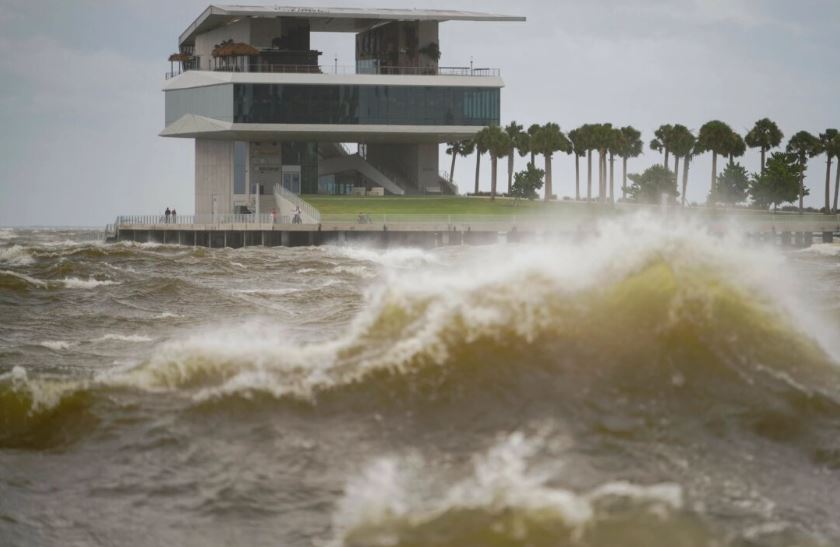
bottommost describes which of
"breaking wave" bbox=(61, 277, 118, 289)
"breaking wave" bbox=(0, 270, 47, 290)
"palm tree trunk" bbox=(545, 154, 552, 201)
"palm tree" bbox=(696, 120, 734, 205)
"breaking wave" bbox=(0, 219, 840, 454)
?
"breaking wave" bbox=(61, 277, 118, 289)

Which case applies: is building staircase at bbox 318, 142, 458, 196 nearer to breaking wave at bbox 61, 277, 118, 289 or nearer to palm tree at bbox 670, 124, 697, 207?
palm tree at bbox 670, 124, 697, 207

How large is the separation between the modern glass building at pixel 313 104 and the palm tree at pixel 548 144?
220 inches

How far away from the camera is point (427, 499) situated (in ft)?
26.6

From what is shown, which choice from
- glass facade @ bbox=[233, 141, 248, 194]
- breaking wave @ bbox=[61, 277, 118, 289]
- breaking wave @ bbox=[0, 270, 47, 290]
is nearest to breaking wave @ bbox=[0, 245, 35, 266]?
breaking wave @ bbox=[61, 277, 118, 289]

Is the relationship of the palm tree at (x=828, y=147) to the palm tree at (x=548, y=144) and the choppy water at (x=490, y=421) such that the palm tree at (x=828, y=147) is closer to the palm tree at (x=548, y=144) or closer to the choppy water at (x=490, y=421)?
the palm tree at (x=548, y=144)

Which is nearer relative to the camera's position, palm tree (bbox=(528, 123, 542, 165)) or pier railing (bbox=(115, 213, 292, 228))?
pier railing (bbox=(115, 213, 292, 228))

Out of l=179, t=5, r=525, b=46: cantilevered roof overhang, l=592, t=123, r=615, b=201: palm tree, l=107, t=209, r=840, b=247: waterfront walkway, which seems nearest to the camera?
l=107, t=209, r=840, b=247: waterfront walkway

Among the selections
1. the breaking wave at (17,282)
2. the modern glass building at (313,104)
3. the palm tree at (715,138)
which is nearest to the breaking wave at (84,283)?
the breaking wave at (17,282)

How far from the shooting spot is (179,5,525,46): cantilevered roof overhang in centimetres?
9419

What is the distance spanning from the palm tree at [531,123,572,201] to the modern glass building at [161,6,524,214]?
5.60m

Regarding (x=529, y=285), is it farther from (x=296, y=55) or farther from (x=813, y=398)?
(x=296, y=55)

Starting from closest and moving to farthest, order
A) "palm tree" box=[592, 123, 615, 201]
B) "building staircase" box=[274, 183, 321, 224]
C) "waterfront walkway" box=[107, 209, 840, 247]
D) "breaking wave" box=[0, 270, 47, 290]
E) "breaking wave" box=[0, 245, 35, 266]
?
"breaking wave" box=[0, 270, 47, 290]
"breaking wave" box=[0, 245, 35, 266]
"waterfront walkway" box=[107, 209, 840, 247]
"building staircase" box=[274, 183, 321, 224]
"palm tree" box=[592, 123, 615, 201]

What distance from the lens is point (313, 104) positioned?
93.1 m

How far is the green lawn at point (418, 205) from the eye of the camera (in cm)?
8000
